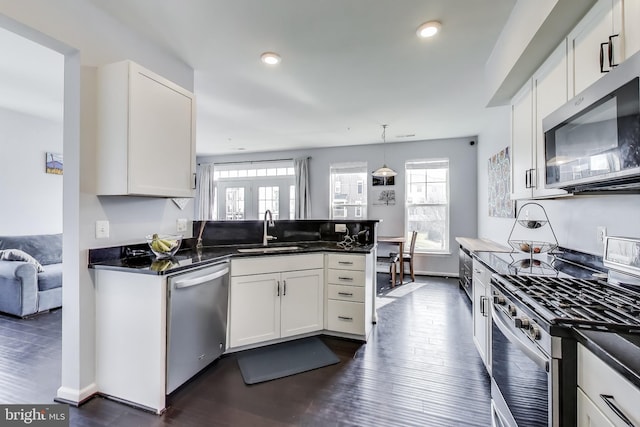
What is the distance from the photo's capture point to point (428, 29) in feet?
7.04

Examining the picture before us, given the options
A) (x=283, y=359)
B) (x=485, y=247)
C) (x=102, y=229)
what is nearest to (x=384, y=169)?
(x=485, y=247)

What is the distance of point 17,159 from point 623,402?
6.22 m

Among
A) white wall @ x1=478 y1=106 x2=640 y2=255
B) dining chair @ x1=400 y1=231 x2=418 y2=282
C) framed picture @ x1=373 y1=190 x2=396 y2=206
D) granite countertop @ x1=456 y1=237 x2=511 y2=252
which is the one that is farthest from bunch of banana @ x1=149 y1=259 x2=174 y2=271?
framed picture @ x1=373 y1=190 x2=396 y2=206

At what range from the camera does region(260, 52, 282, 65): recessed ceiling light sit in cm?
253

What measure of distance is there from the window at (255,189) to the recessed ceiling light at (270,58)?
402 centimetres

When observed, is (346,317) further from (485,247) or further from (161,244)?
(485,247)

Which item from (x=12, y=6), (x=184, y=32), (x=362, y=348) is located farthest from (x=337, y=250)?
(x=12, y=6)

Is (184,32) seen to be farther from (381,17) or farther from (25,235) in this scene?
(25,235)

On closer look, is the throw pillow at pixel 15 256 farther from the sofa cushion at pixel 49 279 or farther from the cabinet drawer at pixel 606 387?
the cabinet drawer at pixel 606 387

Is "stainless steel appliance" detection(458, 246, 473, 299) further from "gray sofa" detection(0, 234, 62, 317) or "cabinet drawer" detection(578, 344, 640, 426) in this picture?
"gray sofa" detection(0, 234, 62, 317)

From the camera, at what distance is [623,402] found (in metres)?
0.72

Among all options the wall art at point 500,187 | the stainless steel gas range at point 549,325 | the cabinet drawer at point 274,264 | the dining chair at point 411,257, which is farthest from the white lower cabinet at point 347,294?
the dining chair at point 411,257

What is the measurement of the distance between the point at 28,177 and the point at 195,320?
428cm

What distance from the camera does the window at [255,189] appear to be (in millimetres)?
6746
